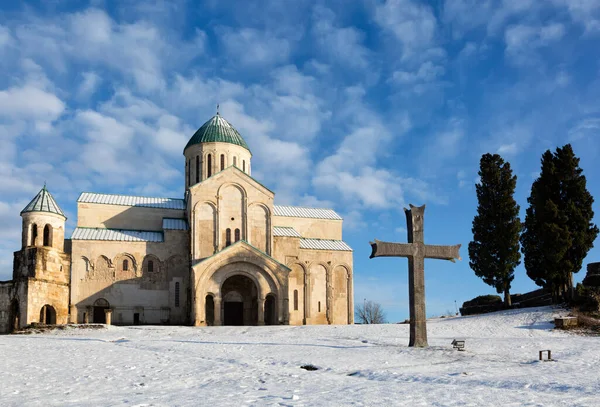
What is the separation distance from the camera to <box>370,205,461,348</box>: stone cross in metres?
16.8

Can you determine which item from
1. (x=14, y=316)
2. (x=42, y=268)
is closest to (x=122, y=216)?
(x=42, y=268)

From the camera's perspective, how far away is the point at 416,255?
1744 centimetres

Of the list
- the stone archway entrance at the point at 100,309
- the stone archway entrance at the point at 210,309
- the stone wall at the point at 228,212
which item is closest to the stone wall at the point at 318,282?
the stone wall at the point at 228,212

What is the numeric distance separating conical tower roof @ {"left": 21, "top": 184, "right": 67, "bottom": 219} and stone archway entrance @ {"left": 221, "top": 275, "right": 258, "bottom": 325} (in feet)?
34.7

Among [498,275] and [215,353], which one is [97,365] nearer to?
[215,353]

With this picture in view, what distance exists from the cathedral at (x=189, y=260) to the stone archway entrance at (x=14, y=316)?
0.05m

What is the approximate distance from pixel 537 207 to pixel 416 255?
648 inches

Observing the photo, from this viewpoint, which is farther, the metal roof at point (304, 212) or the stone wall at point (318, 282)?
the metal roof at point (304, 212)

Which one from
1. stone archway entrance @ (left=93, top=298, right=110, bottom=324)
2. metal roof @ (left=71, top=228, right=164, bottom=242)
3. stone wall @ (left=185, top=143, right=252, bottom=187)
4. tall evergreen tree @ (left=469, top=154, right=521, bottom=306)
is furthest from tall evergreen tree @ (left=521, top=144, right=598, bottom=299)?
stone archway entrance @ (left=93, top=298, right=110, bottom=324)

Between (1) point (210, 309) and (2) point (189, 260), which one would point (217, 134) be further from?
(1) point (210, 309)

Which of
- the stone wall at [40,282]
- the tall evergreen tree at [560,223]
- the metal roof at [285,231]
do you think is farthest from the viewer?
the metal roof at [285,231]

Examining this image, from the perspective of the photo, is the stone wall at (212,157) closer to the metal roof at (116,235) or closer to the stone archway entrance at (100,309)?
the metal roof at (116,235)

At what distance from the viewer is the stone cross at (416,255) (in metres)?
16.8

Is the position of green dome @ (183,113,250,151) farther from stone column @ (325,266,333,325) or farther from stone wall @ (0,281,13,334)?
stone wall @ (0,281,13,334)
